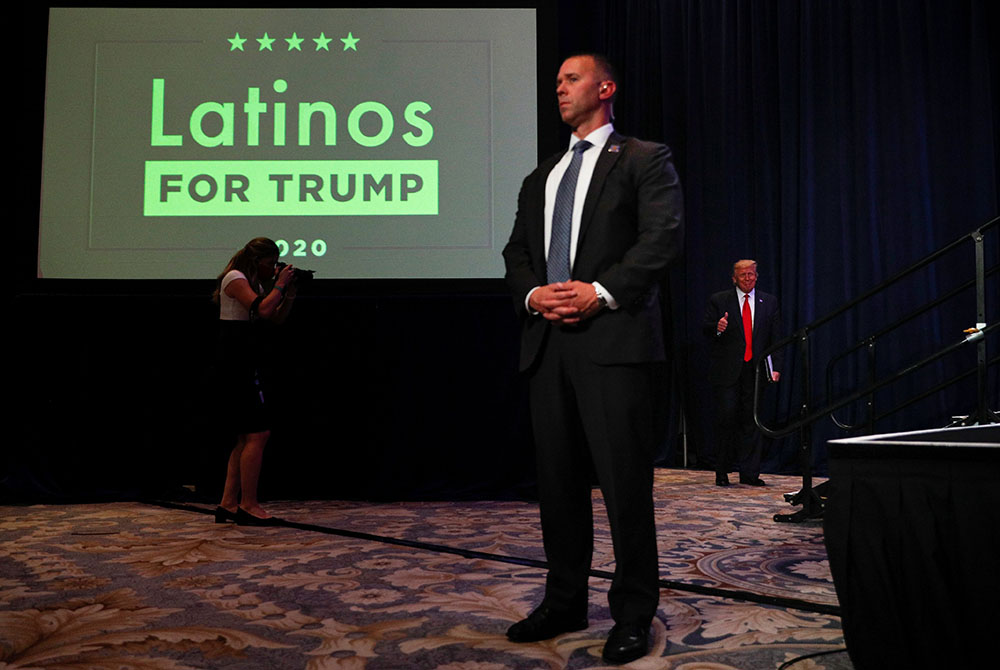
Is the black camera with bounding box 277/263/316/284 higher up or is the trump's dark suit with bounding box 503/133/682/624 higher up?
the black camera with bounding box 277/263/316/284

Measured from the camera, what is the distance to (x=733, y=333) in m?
5.85

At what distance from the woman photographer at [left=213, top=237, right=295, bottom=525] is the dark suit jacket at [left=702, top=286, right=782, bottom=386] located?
3.21 meters

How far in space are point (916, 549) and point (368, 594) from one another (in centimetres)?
161

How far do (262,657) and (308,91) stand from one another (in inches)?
140

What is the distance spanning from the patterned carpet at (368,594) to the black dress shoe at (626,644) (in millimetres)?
28

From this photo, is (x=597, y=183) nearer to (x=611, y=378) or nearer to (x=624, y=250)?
(x=624, y=250)

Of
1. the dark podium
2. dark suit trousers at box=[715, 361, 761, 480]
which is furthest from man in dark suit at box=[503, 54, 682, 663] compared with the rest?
dark suit trousers at box=[715, 361, 761, 480]

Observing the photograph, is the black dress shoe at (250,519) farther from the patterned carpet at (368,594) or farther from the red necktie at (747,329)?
the red necktie at (747,329)

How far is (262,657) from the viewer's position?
1.89 m

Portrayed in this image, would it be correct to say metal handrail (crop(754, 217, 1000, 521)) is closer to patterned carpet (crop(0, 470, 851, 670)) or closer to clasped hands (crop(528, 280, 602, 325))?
patterned carpet (crop(0, 470, 851, 670))

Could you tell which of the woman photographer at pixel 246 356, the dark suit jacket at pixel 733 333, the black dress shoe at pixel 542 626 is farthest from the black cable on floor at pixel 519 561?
the dark suit jacket at pixel 733 333

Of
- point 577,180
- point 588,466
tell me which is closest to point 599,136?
point 577,180

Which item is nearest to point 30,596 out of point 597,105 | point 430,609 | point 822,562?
point 430,609

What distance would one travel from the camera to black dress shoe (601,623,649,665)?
5.96ft
